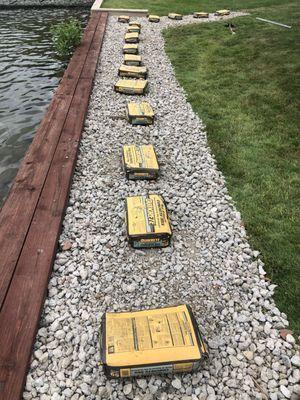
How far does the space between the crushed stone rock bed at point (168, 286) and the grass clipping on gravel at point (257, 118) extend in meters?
0.31

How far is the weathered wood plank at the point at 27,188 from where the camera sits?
17.8 feet

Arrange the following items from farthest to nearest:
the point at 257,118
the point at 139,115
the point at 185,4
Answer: the point at 185,4 < the point at 257,118 < the point at 139,115

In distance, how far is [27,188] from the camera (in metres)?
6.84

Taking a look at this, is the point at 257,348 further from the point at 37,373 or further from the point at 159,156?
the point at 159,156

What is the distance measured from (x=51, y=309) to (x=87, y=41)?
14.1m

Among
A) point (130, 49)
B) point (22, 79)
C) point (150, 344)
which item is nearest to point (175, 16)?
point (130, 49)

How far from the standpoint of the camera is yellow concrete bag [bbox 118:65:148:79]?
12.4 metres

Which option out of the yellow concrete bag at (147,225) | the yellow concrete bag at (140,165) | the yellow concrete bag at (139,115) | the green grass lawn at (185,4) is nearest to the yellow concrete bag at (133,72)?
the yellow concrete bag at (139,115)

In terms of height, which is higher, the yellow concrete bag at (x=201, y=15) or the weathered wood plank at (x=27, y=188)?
the yellow concrete bag at (x=201, y=15)

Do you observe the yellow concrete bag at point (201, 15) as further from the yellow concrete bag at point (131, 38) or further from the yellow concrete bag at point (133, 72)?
the yellow concrete bag at point (133, 72)

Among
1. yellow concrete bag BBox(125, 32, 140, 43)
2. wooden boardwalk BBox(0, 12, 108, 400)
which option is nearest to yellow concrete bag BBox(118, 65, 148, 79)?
wooden boardwalk BBox(0, 12, 108, 400)

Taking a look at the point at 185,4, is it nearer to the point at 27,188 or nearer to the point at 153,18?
the point at 153,18

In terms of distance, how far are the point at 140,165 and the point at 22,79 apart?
8.25m

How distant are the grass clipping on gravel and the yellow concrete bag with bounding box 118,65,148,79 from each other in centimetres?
143
